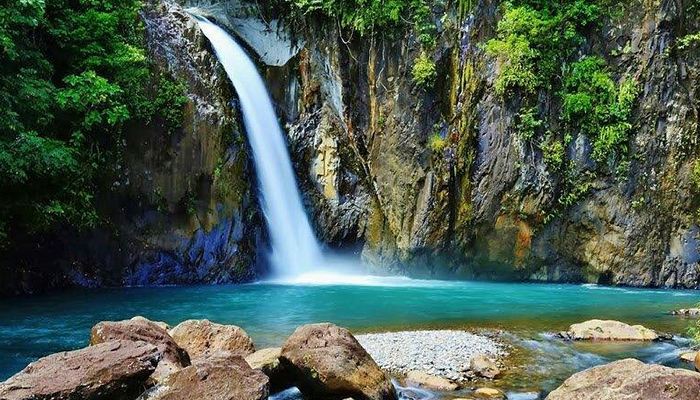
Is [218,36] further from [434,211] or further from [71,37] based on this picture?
[434,211]

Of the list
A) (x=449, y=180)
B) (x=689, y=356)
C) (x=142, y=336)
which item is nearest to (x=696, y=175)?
(x=449, y=180)

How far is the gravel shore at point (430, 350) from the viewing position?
281 inches

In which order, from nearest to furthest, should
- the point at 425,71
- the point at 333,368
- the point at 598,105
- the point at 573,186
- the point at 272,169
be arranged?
1. the point at 333,368
2. the point at 598,105
3. the point at 573,186
4. the point at 425,71
5. the point at 272,169

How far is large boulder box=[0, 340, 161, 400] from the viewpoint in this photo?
4738 mm

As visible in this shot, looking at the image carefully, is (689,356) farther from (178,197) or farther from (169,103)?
(169,103)

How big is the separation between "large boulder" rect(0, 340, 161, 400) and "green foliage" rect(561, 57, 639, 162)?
1436 cm

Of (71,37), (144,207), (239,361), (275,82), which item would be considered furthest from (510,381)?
(275,82)

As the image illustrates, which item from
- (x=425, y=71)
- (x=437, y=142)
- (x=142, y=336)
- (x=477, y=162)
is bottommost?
(x=142, y=336)

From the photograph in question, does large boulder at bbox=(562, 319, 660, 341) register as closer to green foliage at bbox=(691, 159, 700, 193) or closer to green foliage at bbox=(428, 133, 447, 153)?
green foliage at bbox=(691, 159, 700, 193)

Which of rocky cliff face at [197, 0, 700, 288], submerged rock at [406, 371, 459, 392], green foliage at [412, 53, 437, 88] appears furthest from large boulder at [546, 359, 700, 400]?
green foliage at [412, 53, 437, 88]

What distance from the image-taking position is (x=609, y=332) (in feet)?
29.6

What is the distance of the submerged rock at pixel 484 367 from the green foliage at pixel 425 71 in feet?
37.7

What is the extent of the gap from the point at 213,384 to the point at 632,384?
3481 mm

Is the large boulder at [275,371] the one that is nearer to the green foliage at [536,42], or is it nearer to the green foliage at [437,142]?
the green foliage at [437,142]
